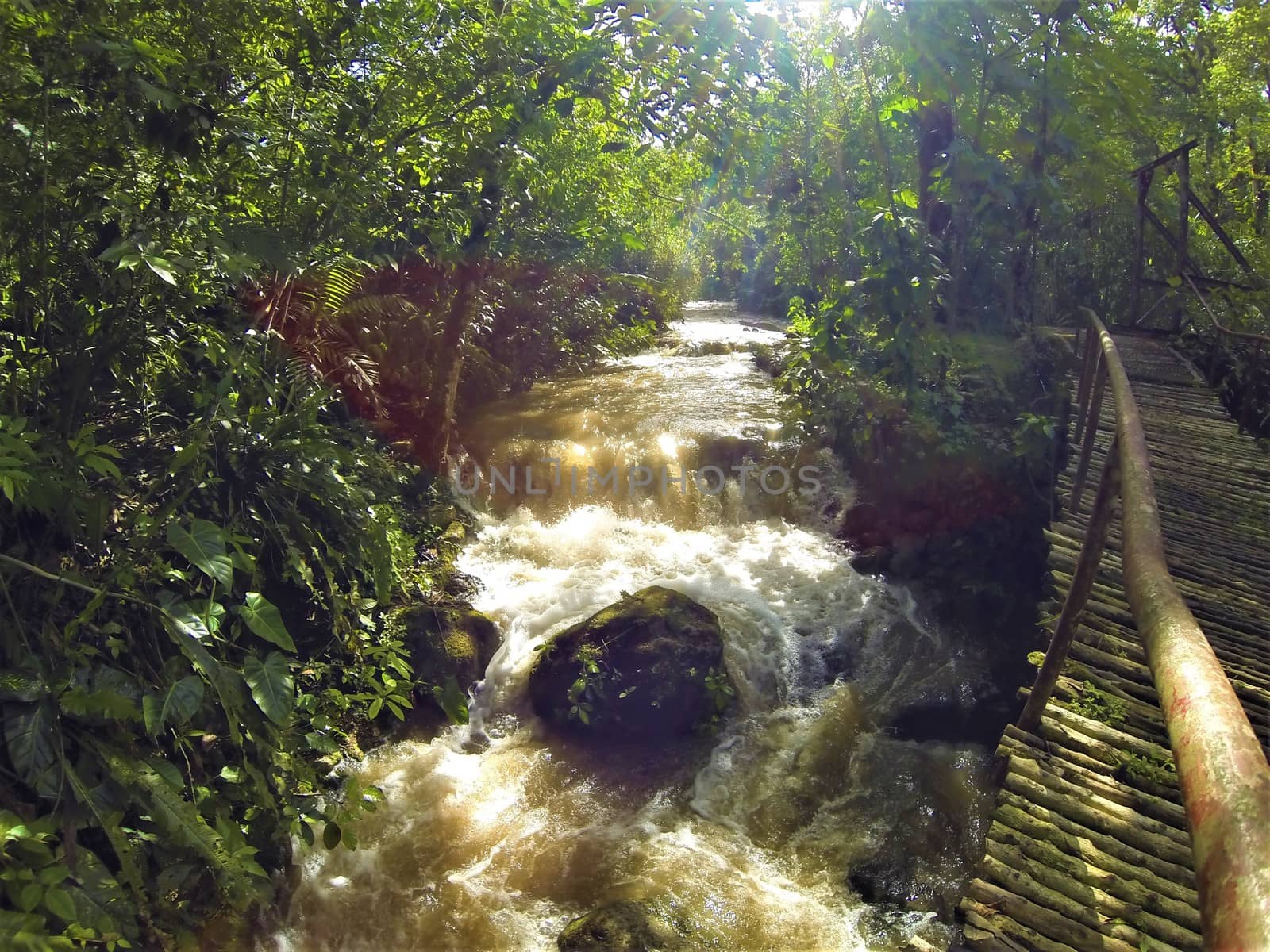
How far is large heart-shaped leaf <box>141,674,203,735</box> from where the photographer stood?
94.7 inches

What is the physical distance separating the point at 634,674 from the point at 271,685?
11.9ft

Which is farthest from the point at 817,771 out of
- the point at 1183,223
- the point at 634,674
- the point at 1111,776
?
the point at 1183,223

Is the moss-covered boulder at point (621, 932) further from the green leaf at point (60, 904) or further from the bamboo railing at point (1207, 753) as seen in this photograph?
the bamboo railing at point (1207, 753)

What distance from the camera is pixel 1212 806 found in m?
0.96

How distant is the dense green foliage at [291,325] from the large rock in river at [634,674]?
3.48 ft

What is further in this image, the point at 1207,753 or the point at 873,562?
the point at 873,562

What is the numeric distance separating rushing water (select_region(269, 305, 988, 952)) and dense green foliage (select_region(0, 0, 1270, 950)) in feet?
1.80

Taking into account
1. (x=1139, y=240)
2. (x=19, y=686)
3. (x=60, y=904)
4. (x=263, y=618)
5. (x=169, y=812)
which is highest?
(x=1139, y=240)

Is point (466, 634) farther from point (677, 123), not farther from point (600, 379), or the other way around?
point (600, 379)

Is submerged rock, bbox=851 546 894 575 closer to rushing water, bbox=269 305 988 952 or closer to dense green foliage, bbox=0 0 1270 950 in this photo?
rushing water, bbox=269 305 988 952

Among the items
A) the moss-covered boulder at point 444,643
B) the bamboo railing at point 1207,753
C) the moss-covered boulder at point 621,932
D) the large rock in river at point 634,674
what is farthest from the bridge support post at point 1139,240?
the moss-covered boulder at point 621,932

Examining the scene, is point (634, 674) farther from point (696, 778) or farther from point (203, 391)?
point (203, 391)

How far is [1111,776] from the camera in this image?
316 centimetres

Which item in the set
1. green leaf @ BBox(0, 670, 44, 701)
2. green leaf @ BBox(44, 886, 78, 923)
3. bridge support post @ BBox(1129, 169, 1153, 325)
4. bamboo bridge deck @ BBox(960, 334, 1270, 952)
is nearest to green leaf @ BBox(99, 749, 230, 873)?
green leaf @ BBox(0, 670, 44, 701)
